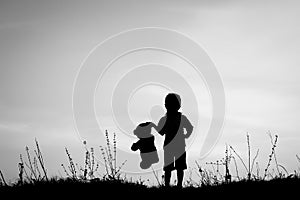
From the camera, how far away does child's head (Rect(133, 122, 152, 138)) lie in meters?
9.67

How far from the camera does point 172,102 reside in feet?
31.6

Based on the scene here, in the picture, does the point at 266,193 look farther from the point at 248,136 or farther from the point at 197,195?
the point at 248,136

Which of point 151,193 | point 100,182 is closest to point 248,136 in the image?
point 151,193

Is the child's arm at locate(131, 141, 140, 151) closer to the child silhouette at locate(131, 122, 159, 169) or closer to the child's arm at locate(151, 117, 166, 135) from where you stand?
the child silhouette at locate(131, 122, 159, 169)

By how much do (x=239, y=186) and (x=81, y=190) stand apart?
2.87 metres

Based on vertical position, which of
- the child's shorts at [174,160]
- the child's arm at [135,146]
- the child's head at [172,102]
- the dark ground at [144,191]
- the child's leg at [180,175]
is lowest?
the dark ground at [144,191]

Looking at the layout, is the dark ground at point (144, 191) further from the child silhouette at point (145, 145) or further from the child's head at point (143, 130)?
the child's head at point (143, 130)

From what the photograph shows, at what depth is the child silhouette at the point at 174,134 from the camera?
9.29 metres

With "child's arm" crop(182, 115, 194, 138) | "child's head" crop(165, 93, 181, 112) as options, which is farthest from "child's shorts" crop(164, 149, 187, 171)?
"child's head" crop(165, 93, 181, 112)

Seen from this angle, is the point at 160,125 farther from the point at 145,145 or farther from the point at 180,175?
the point at 180,175

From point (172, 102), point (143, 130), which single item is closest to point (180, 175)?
point (143, 130)

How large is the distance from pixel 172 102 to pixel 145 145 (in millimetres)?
1246

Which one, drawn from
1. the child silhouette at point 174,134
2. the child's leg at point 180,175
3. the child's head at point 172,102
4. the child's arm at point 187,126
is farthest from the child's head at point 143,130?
the child's leg at point 180,175

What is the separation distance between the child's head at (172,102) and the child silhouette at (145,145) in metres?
0.62
